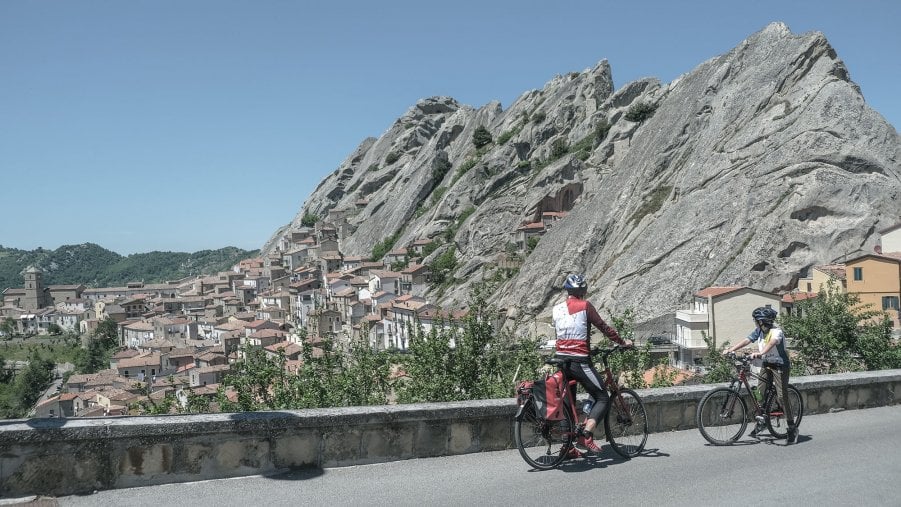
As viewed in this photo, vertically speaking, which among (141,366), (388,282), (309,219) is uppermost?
(309,219)

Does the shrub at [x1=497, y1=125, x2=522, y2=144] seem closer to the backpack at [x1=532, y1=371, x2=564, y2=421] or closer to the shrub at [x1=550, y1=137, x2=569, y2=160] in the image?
the shrub at [x1=550, y1=137, x2=569, y2=160]

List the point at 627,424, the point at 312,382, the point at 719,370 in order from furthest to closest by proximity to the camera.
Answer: the point at 719,370
the point at 312,382
the point at 627,424

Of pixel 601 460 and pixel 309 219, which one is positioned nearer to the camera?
pixel 601 460

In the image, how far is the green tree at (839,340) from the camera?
39.1 ft

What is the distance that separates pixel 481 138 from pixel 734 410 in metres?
91.1

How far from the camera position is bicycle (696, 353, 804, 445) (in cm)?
745

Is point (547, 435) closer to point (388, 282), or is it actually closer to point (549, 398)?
point (549, 398)

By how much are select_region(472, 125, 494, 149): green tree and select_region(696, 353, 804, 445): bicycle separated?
90.3 metres

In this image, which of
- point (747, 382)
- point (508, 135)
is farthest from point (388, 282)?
point (747, 382)

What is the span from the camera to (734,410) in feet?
24.7

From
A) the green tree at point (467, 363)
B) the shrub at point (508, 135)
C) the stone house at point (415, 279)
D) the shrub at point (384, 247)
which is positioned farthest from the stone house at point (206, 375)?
the green tree at point (467, 363)

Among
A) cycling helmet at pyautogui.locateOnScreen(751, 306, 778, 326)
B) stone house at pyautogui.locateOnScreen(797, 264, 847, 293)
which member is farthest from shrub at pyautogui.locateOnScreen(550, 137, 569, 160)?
cycling helmet at pyautogui.locateOnScreen(751, 306, 778, 326)

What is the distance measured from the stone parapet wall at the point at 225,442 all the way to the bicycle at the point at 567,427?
0.52m

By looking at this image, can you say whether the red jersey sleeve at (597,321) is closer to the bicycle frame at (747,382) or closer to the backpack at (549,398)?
Result: the backpack at (549,398)
